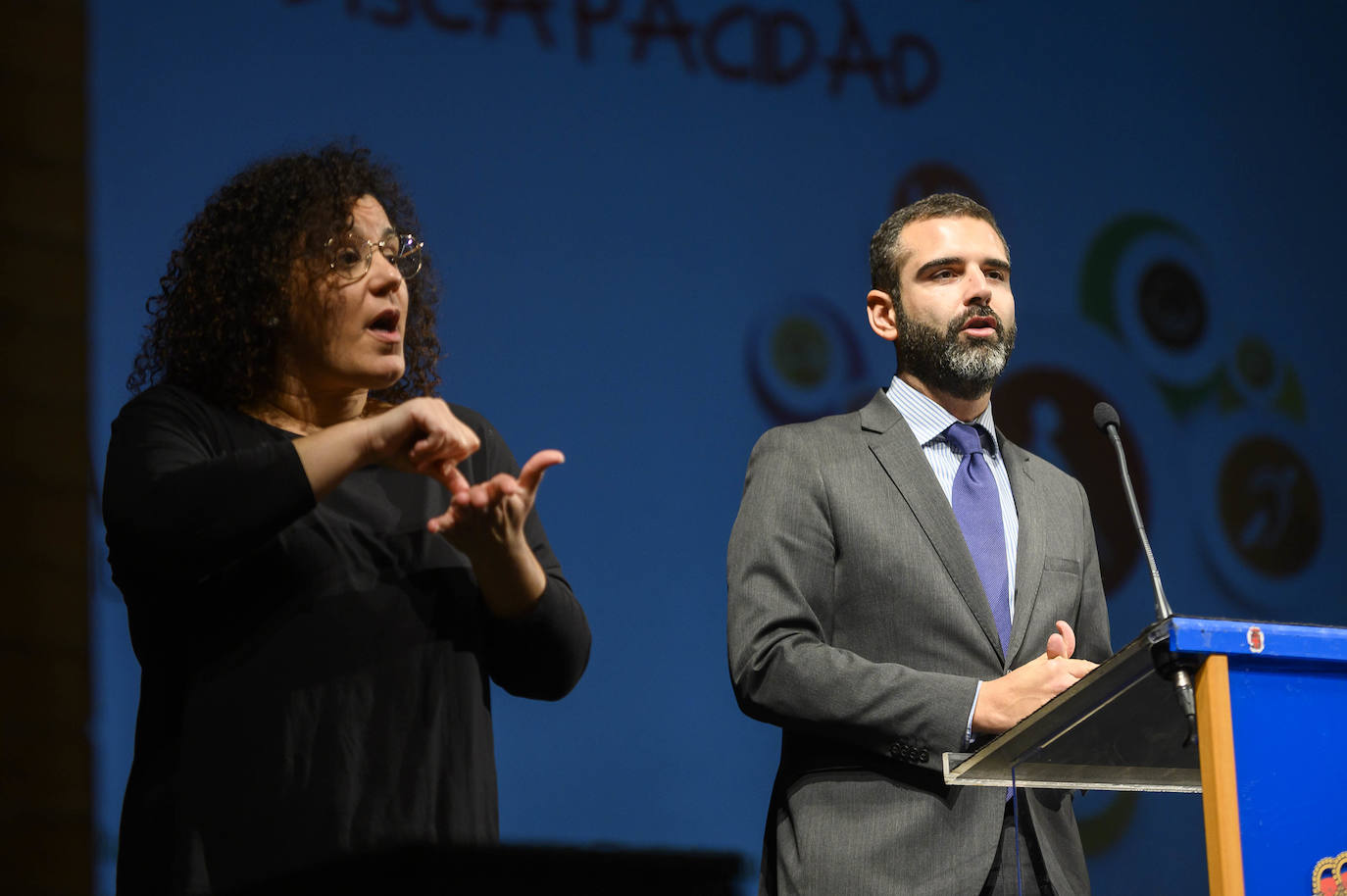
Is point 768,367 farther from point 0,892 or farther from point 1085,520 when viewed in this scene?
point 0,892

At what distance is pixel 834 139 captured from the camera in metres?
3.30

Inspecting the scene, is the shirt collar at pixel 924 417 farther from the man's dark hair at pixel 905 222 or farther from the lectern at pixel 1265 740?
the lectern at pixel 1265 740

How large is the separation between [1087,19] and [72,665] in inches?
110

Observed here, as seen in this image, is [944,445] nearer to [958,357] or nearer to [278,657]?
[958,357]

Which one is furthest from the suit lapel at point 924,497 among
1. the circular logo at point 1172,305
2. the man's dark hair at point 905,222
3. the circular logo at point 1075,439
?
the circular logo at point 1172,305

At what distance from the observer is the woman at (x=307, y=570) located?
62.0 inches

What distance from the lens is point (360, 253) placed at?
72.4 inches

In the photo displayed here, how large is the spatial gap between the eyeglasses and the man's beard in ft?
2.88

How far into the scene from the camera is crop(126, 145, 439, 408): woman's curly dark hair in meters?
1.79

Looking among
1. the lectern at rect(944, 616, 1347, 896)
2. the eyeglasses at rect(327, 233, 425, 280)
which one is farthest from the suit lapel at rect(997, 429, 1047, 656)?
the eyeglasses at rect(327, 233, 425, 280)

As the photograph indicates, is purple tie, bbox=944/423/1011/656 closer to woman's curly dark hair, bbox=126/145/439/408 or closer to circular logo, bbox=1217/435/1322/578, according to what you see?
woman's curly dark hair, bbox=126/145/439/408

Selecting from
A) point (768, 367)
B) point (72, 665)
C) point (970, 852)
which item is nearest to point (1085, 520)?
point (970, 852)

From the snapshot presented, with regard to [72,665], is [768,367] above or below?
above

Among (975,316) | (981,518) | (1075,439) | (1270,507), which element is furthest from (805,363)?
(1270,507)
